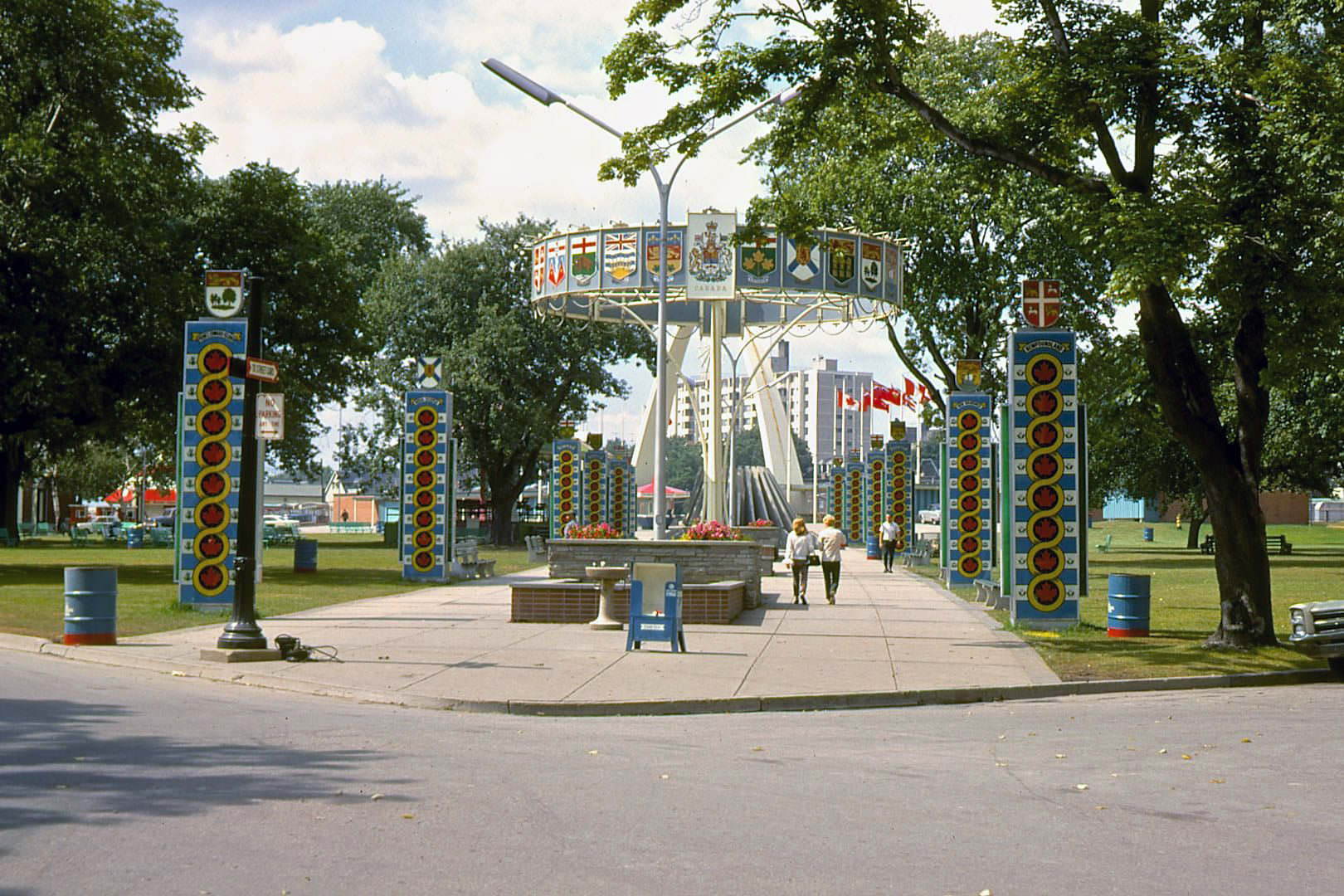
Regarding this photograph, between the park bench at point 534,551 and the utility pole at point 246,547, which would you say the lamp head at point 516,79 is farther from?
the park bench at point 534,551

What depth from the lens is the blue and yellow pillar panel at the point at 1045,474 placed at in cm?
1998

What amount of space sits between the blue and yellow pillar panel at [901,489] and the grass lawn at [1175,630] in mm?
7110

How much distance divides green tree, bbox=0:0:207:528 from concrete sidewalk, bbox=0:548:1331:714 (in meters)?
12.9

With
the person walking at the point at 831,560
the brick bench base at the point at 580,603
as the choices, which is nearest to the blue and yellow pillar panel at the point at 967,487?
the person walking at the point at 831,560

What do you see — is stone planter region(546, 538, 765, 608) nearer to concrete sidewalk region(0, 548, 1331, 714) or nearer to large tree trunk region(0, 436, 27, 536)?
concrete sidewalk region(0, 548, 1331, 714)

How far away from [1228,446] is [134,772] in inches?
555

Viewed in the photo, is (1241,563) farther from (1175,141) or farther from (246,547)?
(246,547)

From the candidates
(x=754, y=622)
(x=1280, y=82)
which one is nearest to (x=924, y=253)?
(x=754, y=622)

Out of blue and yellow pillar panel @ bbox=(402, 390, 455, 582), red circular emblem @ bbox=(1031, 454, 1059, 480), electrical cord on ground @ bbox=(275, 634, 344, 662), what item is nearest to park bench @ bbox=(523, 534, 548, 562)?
blue and yellow pillar panel @ bbox=(402, 390, 455, 582)

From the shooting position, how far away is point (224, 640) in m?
16.0

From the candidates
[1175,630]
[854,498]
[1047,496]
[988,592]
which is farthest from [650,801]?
[854,498]

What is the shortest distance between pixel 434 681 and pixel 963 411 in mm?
18711

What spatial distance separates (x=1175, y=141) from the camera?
18.0m

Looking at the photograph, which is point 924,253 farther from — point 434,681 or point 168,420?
point 434,681
